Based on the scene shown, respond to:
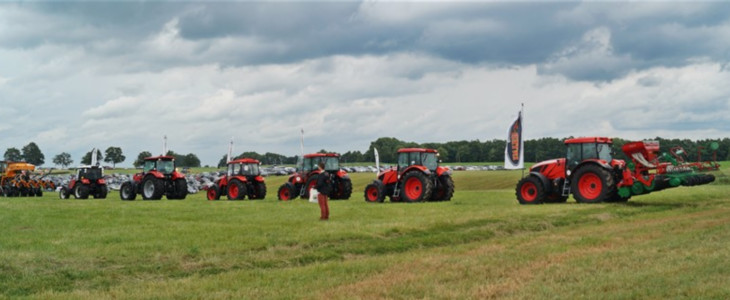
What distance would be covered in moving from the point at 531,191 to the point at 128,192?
A: 20.2 meters

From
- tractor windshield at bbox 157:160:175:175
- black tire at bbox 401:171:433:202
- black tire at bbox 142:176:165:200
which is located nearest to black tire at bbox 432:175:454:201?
black tire at bbox 401:171:433:202

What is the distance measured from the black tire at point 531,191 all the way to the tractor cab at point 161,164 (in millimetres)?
17382

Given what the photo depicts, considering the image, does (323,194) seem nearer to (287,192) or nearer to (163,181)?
(287,192)

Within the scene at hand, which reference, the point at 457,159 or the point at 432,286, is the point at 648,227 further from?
the point at 457,159

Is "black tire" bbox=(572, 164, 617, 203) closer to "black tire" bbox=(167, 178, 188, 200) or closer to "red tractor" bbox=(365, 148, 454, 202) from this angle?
"red tractor" bbox=(365, 148, 454, 202)

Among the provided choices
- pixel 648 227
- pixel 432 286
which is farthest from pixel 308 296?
pixel 648 227

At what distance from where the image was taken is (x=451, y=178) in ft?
101

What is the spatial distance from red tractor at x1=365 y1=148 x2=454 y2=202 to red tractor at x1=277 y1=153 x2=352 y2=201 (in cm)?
266

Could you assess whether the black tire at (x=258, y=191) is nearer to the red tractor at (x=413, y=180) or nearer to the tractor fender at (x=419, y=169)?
the red tractor at (x=413, y=180)

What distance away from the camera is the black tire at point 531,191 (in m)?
25.5

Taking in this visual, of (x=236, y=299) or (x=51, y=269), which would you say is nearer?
(x=236, y=299)

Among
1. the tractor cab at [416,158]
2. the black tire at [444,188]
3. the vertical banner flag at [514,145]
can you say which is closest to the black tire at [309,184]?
the tractor cab at [416,158]

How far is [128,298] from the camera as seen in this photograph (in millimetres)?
9148

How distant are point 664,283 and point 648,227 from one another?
26.7ft
